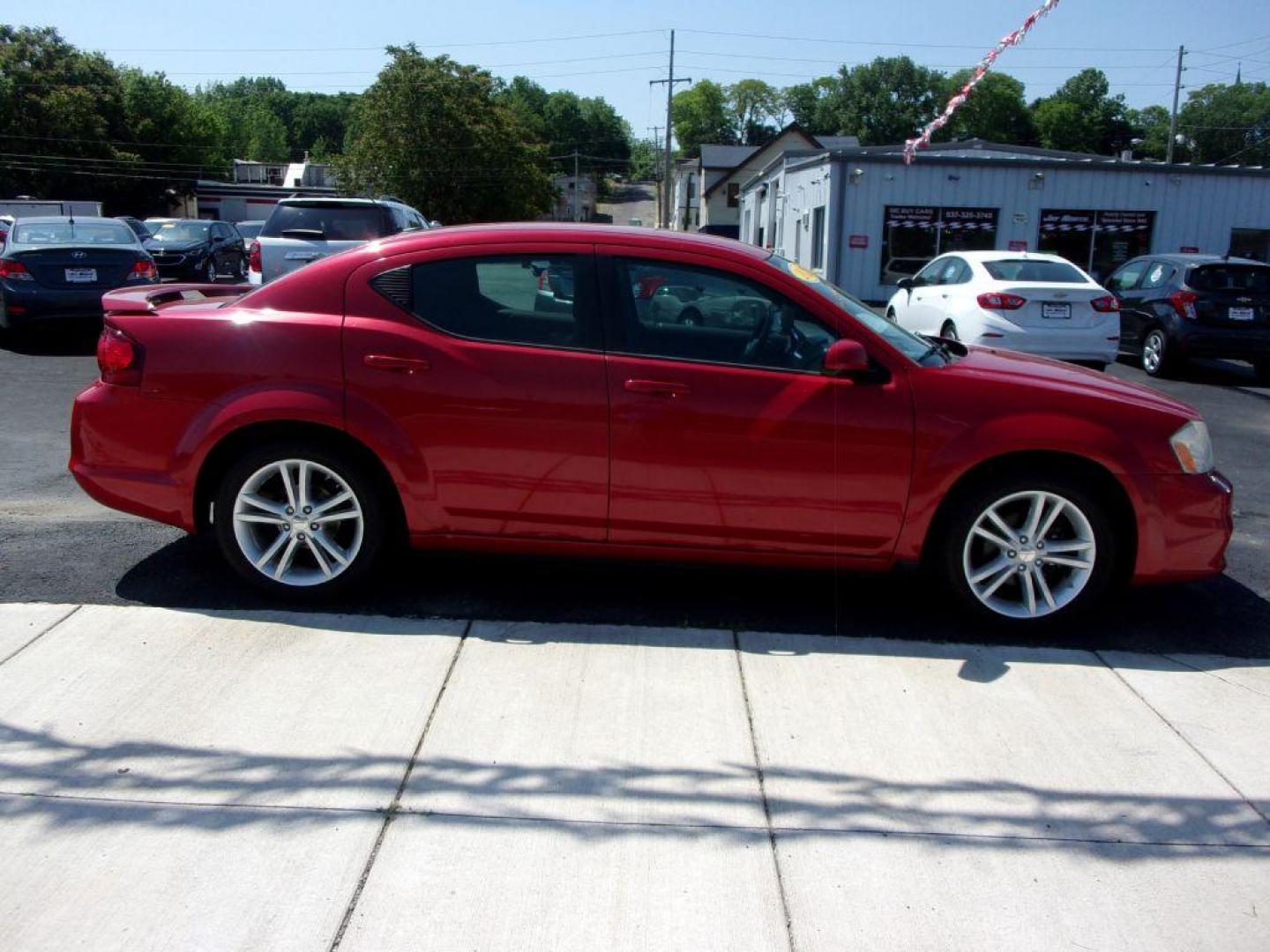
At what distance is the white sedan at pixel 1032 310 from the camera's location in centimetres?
1204

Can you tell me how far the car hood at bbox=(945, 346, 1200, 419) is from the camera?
4688mm

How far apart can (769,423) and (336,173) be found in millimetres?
63789

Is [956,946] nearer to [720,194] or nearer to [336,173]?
[336,173]

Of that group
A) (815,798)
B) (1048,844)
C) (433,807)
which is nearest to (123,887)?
(433,807)

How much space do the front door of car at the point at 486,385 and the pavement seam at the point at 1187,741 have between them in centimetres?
211

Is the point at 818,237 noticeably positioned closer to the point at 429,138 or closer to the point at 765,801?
the point at 765,801

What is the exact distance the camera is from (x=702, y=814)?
10.9ft

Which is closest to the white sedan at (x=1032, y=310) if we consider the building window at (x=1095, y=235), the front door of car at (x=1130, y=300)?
the front door of car at (x=1130, y=300)

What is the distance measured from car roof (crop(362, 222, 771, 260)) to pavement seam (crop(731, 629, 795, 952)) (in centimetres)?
163

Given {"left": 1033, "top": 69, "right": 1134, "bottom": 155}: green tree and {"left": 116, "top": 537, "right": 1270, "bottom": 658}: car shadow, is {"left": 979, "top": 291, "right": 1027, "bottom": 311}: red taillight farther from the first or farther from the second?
{"left": 1033, "top": 69, "right": 1134, "bottom": 155}: green tree

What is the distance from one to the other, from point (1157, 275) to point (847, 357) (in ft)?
39.0

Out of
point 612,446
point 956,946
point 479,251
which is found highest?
point 479,251

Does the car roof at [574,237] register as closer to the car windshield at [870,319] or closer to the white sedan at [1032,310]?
the car windshield at [870,319]

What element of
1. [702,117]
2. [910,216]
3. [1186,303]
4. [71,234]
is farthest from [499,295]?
[702,117]
